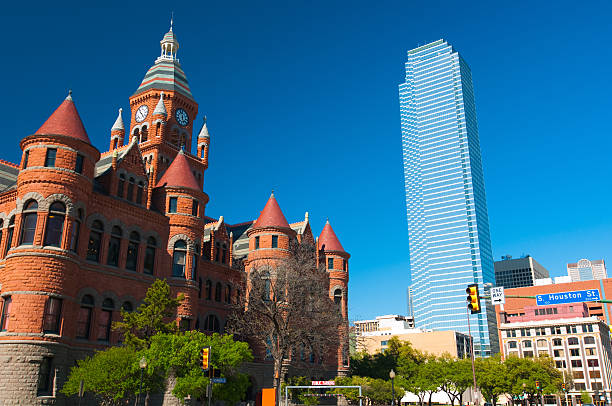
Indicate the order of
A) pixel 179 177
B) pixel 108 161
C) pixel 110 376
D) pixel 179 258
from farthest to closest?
pixel 179 177, pixel 179 258, pixel 108 161, pixel 110 376

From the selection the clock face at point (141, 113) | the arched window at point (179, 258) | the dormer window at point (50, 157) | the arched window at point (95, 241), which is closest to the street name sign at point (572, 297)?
the arched window at point (95, 241)

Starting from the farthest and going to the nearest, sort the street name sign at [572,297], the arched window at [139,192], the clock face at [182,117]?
1. the clock face at [182,117]
2. the arched window at [139,192]
3. the street name sign at [572,297]

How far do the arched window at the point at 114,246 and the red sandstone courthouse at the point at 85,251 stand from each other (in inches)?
3.2

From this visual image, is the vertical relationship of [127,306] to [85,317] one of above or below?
above

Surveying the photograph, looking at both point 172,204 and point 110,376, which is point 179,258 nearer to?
point 172,204

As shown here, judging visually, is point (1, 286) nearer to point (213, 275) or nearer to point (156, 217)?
point (156, 217)

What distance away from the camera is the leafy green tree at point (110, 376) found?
3036cm

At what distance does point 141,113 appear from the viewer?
65.5 metres

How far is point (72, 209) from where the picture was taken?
3638 cm

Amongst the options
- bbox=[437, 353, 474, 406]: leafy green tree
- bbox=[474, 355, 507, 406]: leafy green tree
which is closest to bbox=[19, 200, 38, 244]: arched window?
bbox=[437, 353, 474, 406]: leafy green tree

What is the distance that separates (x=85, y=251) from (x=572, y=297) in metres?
30.8

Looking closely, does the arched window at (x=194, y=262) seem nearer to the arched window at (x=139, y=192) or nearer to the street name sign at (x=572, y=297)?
the arched window at (x=139, y=192)

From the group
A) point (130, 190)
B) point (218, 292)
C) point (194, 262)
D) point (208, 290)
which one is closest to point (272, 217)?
point (218, 292)

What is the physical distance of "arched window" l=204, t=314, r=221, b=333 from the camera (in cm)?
5291
